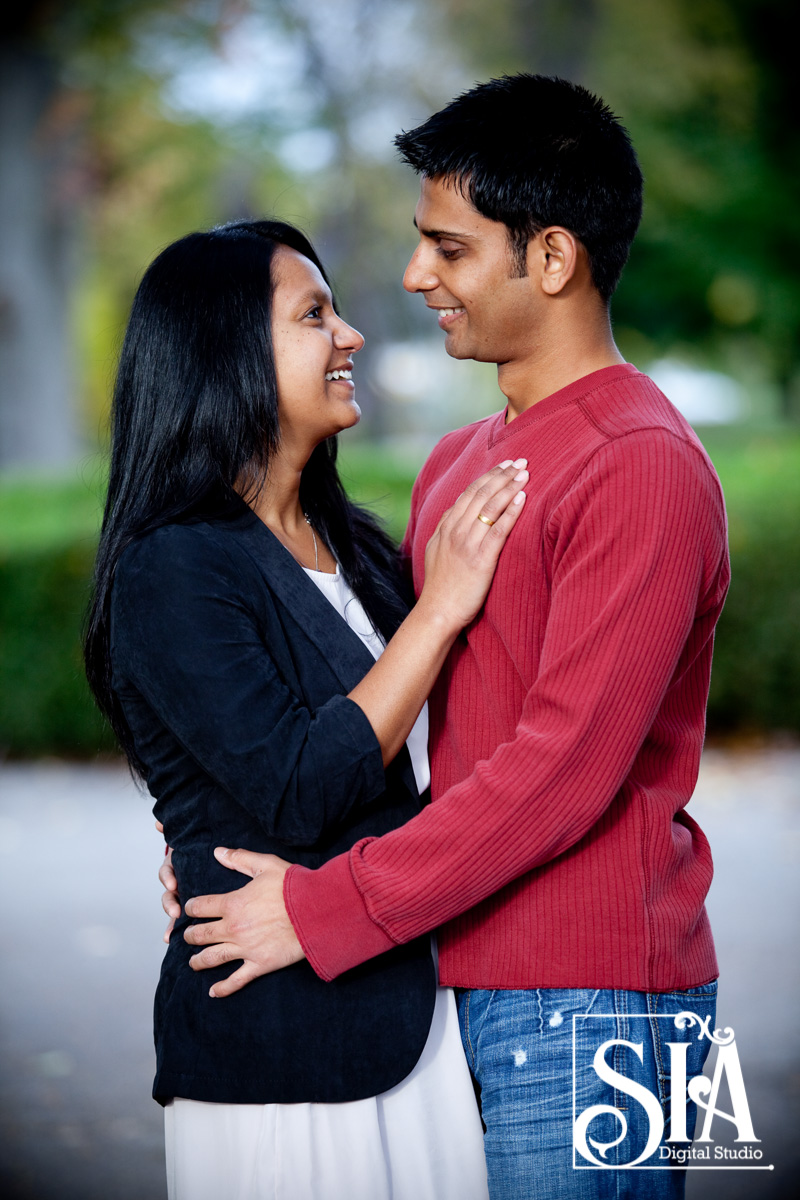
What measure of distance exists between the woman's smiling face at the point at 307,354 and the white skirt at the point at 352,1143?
1.07 metres

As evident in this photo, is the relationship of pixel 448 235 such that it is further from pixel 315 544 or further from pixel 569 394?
pixel 315 544

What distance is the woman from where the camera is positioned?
188 cm

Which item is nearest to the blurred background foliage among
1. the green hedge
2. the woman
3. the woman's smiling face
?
the green hedge

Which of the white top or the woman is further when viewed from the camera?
the white top

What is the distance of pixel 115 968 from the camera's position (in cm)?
521

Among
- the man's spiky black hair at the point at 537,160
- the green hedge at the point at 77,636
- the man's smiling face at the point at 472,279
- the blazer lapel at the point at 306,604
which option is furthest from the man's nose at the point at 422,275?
the green hedge at the point at 77,636

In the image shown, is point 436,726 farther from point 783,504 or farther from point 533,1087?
point 783,504

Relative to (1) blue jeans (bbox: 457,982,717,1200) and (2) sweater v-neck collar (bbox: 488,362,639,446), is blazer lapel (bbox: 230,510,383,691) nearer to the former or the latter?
(2) sweater v-neck collar (bbox: 488,362,639,446)

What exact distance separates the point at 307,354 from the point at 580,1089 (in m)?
1.36

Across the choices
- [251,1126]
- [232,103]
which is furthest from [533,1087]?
[232,103]

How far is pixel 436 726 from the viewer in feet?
7.09

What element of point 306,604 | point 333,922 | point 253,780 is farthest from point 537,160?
point 333,922

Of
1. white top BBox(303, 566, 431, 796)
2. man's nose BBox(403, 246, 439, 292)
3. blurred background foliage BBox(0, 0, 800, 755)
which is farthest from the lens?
blurred background foliage BBox(0, 0, 800, 755)

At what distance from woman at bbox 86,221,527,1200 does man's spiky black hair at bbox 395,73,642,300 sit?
402mm
